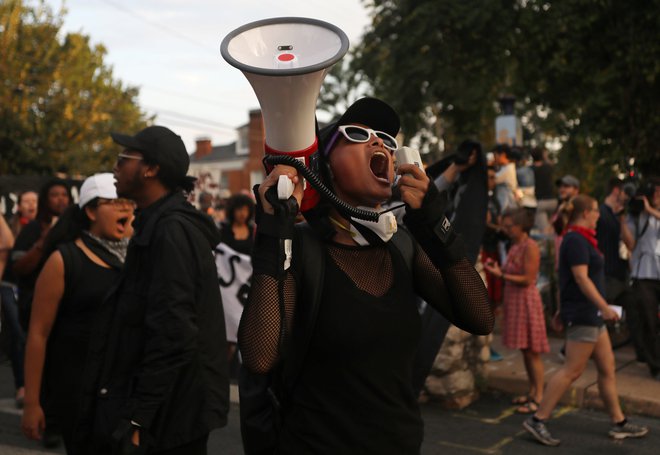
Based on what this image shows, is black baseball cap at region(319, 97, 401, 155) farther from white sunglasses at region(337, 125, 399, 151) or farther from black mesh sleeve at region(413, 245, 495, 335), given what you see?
black mesh sleeve at region(413, 245, 495, 335)

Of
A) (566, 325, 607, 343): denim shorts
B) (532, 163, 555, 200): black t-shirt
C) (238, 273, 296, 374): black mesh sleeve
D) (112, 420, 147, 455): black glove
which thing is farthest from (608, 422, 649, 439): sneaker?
(532, 163, 555, 200): black t-shirt

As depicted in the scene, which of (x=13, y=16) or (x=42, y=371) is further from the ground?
(x=13, y=16)

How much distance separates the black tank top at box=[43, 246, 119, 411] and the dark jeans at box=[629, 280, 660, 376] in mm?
6016

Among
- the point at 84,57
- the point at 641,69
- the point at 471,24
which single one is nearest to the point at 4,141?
the point at 84,57

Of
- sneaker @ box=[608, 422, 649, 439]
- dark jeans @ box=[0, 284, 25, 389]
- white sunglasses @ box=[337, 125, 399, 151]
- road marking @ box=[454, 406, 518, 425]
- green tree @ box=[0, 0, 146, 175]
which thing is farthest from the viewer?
green tree @ box=[0, 0, 146, 175]

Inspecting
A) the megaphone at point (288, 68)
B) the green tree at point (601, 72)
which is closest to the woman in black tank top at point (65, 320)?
the megaphone at point (288, 68)

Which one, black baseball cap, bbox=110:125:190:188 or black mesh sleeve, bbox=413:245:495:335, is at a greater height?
black baseball cap, bbox=110:125:190:188

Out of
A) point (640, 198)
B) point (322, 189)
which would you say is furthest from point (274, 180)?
point (640, 198)

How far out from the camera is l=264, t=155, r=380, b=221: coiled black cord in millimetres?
2240

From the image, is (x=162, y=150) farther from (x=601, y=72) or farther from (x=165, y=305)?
(x=601, y=72)

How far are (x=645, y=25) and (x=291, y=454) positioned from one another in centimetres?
1516

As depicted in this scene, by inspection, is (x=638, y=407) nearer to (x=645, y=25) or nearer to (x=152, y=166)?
(x=152, y=166)

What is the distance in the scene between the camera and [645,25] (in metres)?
15.5

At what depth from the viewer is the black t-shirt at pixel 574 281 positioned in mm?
6012
